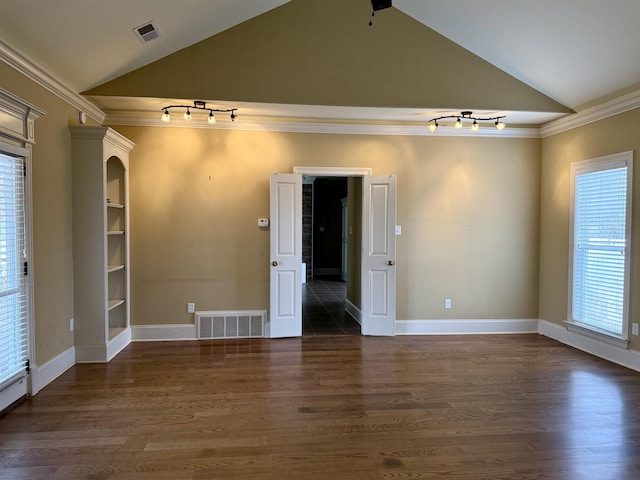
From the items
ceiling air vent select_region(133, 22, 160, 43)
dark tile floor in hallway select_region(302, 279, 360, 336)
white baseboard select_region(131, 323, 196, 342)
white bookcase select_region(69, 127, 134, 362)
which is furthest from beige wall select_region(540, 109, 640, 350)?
white bookcase select_region(69, 127, 134, 362)

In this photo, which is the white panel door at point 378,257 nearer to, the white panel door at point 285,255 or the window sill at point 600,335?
the white panel door at point 285,255

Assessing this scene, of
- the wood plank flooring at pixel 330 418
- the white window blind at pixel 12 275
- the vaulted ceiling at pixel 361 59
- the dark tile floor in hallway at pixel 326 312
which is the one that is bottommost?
the wood plank flooring at pixel 330 418

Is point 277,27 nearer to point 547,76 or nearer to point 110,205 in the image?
point 110,205

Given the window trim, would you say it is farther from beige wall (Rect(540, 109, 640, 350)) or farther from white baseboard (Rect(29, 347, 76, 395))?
white baseboard (Rect(29, 347, 76, 395))

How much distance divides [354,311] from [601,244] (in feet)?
10.5

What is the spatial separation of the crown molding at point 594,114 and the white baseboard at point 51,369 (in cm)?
586

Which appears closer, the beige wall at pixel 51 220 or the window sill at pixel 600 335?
the beige wall at pixel 51 220

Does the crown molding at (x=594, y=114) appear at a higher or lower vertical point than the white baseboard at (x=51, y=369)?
higher

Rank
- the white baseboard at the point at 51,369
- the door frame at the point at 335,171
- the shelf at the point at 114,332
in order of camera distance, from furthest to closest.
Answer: the door frame at the point at 335,171 → the shelf at the point at 114,332 → the white baseboard at the point at 51,369

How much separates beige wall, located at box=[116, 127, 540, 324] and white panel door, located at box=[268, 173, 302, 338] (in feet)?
0.61

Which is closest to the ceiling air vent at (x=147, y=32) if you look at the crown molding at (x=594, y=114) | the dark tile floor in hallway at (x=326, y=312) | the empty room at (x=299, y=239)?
the empty room at (x=299, y=239)

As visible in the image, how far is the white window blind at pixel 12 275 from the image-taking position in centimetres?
279

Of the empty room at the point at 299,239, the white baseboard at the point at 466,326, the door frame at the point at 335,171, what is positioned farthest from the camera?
the white baseboard at the point at 466,326

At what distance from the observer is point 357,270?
19.5 ft
